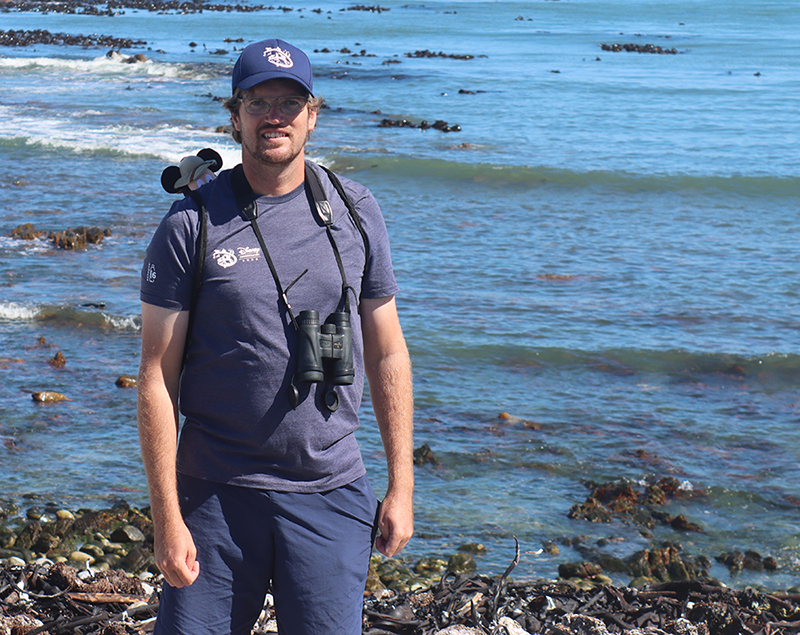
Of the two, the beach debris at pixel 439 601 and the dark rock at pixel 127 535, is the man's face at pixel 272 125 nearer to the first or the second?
the beach debris at pixel 439 601

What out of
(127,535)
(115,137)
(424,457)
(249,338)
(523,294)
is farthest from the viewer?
(115,137)

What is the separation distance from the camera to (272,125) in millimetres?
2895

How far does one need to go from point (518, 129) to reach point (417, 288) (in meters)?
16.7

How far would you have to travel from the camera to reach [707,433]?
27.0 feet

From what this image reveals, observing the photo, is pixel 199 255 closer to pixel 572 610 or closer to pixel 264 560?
pixel 264 560

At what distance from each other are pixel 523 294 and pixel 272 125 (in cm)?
964

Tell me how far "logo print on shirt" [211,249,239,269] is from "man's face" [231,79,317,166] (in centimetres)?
31

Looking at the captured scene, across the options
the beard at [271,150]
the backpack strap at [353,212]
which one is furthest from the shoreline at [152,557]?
the beard at [271,150]

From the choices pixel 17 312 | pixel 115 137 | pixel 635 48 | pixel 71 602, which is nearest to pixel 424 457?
pixel 71 602

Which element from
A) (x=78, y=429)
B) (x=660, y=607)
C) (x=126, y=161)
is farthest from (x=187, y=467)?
(x=126, y=161)

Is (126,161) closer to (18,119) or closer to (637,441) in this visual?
(18,119)

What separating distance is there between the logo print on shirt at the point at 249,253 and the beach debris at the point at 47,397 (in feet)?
20.0

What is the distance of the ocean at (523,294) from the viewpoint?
276 inches

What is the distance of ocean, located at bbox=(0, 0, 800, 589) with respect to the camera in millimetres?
7020
